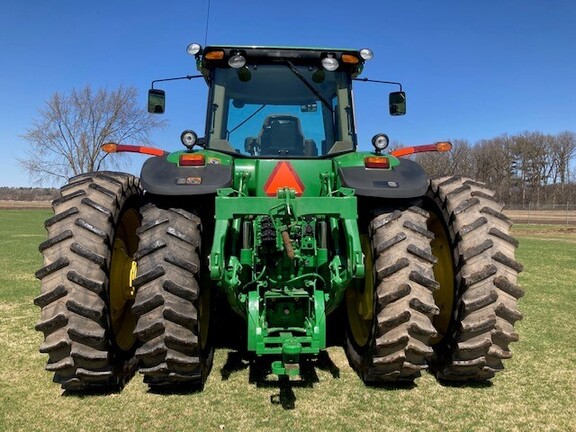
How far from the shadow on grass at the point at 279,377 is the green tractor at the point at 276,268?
156 millimetres

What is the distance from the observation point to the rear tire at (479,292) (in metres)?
3.57

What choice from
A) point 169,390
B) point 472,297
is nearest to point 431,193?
point 472,297

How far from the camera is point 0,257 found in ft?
38.2

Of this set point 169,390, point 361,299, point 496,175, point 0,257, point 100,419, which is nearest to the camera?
point 100,419

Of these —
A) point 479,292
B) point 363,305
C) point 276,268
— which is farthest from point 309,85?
point 479,292

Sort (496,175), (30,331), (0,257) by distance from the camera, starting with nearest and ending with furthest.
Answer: (30,331), (0,257), (496,175)

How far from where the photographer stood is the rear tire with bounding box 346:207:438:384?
3.41 metres

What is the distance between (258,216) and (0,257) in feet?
33.7

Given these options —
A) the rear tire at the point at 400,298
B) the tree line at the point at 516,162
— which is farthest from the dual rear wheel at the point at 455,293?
the tree line at the point at 516,162

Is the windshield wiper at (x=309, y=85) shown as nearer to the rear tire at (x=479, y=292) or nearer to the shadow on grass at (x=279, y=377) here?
the rear tire at (x=479, y=292)

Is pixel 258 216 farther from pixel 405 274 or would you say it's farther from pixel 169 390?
pixel 169 390

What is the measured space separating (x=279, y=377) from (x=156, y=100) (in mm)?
3171

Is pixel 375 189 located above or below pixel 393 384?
above

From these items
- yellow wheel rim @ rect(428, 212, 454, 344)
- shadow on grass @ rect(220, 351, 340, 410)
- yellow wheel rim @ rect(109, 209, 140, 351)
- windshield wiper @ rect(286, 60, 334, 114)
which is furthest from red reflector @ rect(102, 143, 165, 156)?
yellow wheel rim @ rect(428, 212, 454, 344)
